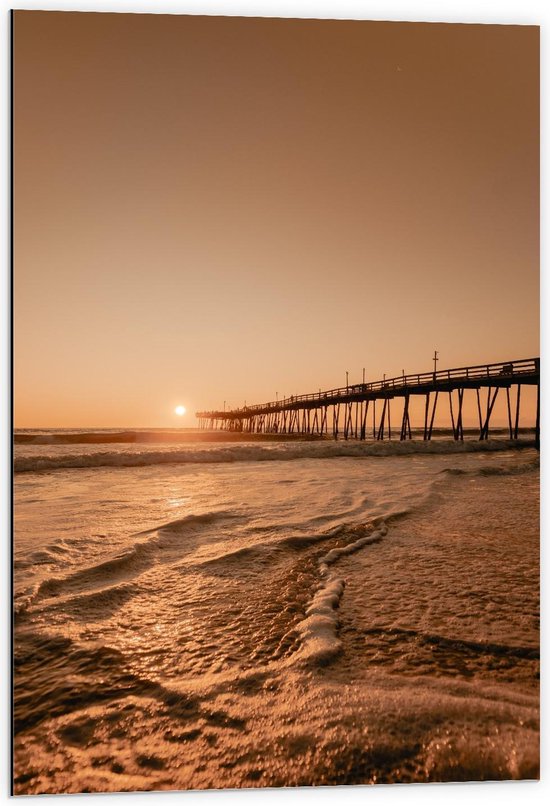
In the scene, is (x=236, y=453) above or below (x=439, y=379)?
below

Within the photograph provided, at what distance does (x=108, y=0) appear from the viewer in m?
3.86

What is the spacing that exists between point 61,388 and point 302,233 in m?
2.88

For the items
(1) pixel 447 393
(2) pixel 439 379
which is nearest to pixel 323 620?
(2) pixel 439 379

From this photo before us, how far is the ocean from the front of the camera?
75.8 inches

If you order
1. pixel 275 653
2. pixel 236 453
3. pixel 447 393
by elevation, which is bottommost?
pixel 236 453

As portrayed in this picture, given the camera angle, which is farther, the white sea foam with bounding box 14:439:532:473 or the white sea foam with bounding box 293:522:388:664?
the white sea foam with bounding box 14:439:532:473

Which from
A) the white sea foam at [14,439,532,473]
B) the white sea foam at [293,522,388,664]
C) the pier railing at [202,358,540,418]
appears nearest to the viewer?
the white sea foam at [293,522,388,664]

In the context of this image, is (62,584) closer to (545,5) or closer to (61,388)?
(61,388)

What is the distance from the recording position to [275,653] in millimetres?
2406

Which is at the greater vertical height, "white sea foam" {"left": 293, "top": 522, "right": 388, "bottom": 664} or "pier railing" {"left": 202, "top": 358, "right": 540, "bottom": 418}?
"pier railing" {"left": 202, "top": 358, "right": 540, "bottom": 418}

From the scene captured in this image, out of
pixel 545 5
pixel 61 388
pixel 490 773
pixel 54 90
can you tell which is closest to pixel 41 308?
pixel 61 388

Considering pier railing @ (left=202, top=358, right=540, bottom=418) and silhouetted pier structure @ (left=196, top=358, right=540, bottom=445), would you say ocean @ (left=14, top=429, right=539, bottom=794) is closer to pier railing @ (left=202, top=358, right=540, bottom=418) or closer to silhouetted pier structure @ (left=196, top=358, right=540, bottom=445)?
pier railing @ (left=202, top=358, right=540, bottom=418)

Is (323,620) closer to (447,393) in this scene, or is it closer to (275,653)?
(275,653)

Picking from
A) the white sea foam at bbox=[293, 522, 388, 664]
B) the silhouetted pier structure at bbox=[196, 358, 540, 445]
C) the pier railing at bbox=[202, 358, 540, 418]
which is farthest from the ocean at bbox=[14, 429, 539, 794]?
the silhouetted pier structure at bbox=[196, 358, 540, 445]
